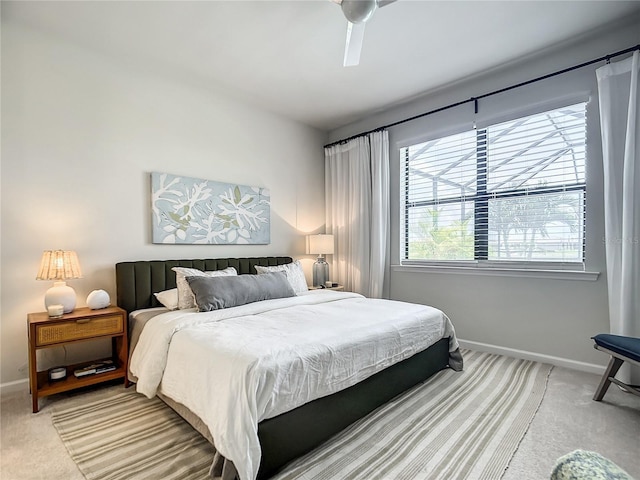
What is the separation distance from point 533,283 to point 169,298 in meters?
3.37

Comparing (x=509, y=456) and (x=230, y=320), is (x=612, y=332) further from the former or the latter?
(x=230, y=320)

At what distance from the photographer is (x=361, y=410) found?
79.7 inches

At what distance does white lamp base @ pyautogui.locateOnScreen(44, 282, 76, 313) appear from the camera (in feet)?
7.89

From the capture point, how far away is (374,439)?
187 centimetres

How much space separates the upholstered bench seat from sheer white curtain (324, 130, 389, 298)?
222 centimetres

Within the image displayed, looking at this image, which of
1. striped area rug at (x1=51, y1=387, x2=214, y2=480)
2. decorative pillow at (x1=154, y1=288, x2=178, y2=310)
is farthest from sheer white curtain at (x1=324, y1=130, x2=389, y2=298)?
striped area rug at (x1=51, y1=387, x2=214, y2=480)

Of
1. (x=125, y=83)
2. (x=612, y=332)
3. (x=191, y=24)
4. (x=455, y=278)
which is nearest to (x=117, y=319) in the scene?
(x=125, y=83)

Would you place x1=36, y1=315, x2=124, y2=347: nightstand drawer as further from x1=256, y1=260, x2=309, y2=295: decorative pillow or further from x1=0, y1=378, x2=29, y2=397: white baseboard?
x1=256, y1=260, x2=309, y2=295: decorative pillow

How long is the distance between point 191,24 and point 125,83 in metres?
1.00

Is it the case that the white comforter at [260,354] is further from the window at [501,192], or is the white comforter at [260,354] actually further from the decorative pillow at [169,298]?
the window at [501,192]

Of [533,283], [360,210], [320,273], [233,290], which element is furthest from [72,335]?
[533,283]

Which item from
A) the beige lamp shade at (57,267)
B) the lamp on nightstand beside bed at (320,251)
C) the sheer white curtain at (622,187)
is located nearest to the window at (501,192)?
the sheer white curtain at (622,187)

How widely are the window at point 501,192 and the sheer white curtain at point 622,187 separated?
251 millimetres

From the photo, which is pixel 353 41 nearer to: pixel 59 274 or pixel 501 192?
pixel 501 192
